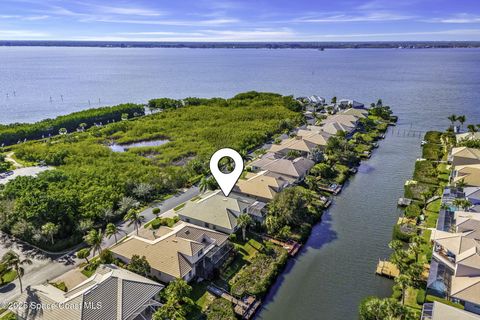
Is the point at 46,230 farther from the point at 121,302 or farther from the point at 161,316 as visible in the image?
the point at 161,316

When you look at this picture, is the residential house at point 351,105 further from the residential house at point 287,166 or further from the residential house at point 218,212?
the residential house at point 218,212

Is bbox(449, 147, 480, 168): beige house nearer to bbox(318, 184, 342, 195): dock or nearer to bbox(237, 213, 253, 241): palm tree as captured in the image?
bbox(318, 184, 342, 195): dock

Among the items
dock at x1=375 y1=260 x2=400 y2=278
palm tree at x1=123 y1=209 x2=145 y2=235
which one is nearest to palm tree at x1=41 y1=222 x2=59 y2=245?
palm tree at x1=123 y1=209 x2=145 y2=235

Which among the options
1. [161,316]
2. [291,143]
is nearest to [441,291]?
[161,316]

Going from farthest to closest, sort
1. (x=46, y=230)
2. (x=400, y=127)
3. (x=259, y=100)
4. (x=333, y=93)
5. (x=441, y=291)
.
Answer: (x=333, y=93)
(x=259, y=100)
(x=400, y=127)
(x=46, y=230)
(x=441, y=291)

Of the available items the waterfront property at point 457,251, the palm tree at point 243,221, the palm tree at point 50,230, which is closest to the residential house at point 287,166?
the palm tree at point 243,221
